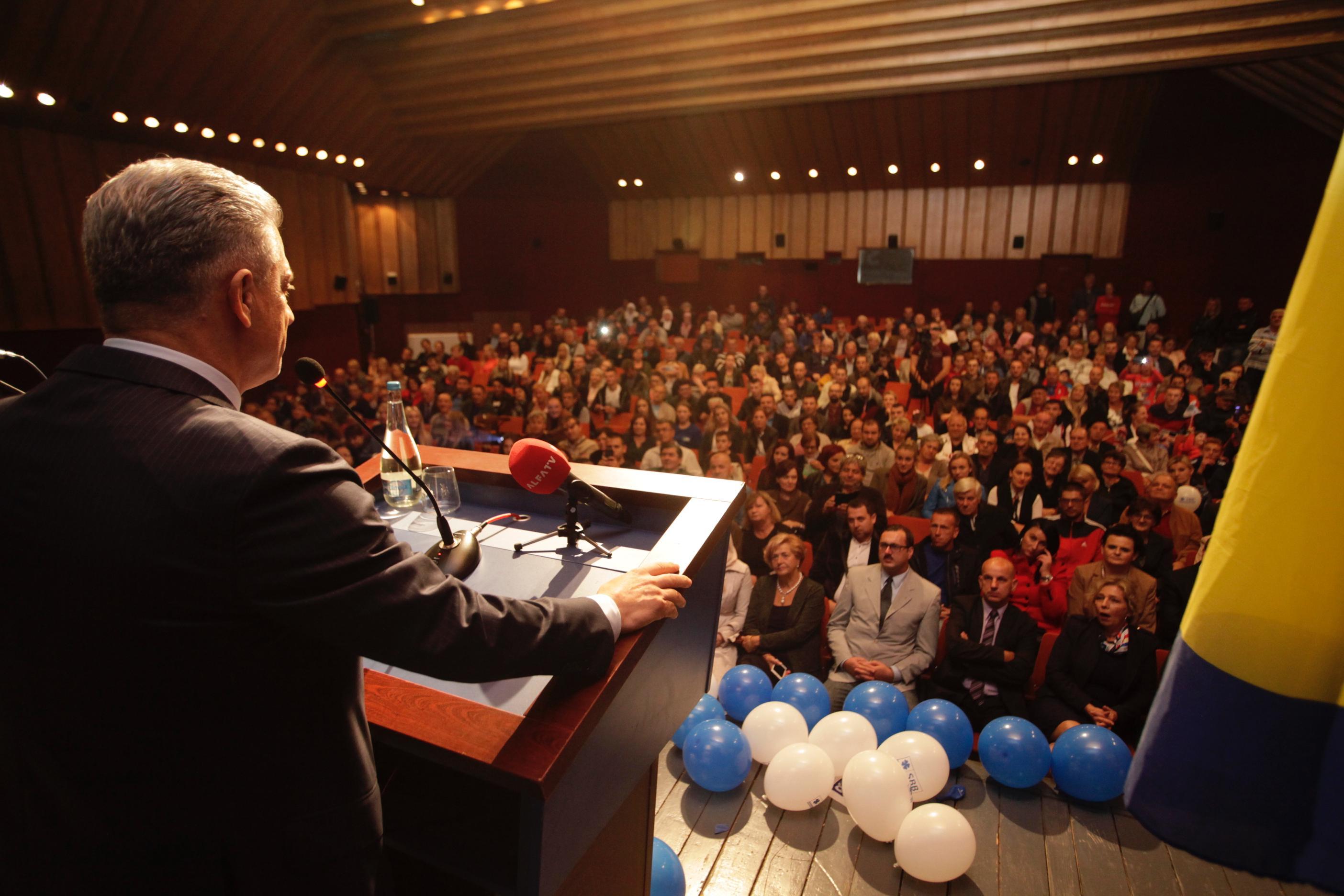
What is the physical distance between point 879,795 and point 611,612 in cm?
179

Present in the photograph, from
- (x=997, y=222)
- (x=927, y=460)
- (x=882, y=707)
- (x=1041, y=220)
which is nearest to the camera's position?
(x=882, y=707)

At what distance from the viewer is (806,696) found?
9.52ft

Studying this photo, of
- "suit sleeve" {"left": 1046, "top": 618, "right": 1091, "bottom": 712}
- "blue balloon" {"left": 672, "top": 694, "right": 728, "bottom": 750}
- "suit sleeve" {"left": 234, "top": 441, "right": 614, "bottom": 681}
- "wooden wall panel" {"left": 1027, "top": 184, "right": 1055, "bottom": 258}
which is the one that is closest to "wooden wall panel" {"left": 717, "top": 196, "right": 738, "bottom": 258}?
"wooden wall panel" {"left": 1027, "top": 184, "right": 1055, "bottom": 258}

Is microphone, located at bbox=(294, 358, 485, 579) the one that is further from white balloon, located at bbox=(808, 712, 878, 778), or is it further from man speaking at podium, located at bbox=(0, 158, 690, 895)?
white balloon, located at bbox=(808, 712, 878, 778)

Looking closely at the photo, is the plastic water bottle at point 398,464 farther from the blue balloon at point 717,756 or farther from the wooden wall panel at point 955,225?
the wooden wall panel at point 955,225

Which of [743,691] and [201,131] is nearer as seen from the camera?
[743,691]

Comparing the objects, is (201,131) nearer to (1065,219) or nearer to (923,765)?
(923,765)

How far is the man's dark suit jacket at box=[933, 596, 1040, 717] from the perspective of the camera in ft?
9.84

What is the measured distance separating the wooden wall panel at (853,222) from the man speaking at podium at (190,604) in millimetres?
13757

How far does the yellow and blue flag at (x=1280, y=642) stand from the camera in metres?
0.72

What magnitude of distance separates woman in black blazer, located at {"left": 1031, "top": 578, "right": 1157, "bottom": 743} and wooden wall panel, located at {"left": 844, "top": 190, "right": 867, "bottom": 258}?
1153cm

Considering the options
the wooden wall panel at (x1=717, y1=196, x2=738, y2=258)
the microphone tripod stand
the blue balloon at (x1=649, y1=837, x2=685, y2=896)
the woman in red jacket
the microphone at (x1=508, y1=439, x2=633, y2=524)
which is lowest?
the blue balloon at (x1=649, y1=837, x2=685, y2=896)

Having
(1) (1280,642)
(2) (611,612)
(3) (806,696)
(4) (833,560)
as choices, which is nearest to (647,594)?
(2) (611,612)

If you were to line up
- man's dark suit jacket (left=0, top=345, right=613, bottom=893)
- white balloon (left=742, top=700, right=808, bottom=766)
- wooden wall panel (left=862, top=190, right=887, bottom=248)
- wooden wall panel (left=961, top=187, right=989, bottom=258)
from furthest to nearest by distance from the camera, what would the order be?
wooden wall panel (left=862, top=190, right=887, bottom=248) → wooden wall panel (left=961, top=187, right=989, bottom=258) → white balloon (left=742, top=700, right=808, bottom=766) → man's dark suit jacket (left=0, top=345, right=613, bottom=893)
